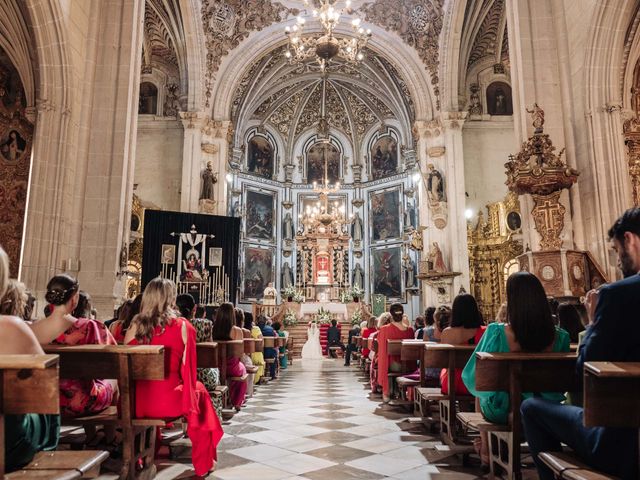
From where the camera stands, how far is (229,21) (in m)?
17.7

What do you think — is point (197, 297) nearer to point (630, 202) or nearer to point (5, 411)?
point (630, 202)

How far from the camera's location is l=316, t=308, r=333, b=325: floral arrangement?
18.5 metres

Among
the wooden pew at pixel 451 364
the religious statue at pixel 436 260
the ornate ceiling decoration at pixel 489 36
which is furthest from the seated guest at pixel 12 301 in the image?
the ornate ceiling decoration at pixel 489 36

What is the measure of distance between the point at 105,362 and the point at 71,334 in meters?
0.49

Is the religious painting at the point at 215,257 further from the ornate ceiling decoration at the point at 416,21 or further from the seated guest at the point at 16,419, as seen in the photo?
the seated guest at the point at 16,419

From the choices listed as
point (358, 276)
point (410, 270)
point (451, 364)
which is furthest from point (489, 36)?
point (451, 364)

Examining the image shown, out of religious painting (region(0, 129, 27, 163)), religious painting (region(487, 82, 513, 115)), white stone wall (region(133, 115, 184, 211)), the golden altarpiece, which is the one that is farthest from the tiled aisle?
religious painting (region(487, 82, 513, 115))

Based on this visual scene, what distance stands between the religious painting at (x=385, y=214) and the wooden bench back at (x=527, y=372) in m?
21.5

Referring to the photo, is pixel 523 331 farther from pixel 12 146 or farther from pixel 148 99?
pixel 148 99

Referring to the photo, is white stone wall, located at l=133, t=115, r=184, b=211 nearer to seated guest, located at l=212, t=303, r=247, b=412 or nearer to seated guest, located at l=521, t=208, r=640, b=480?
seated guest, located at l=212, t=303, r=247, b=412

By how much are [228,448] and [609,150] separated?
7.24 metres

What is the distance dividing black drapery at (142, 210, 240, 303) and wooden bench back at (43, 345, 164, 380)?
11412 millimetres

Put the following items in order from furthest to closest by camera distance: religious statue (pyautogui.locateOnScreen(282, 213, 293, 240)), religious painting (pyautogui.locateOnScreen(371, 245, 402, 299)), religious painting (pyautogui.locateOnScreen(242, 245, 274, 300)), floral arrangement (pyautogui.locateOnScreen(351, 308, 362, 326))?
religious statue (pyautogui.locateOnScreen(282, 213, 293, 240)), religious painting (pyautogui.locateOnScreen(242, 245, 274, 300)), religious painting (pyautogui.locateOnScreen(371, 245, 402, 299)), floral arrangement (pyautogui.locateOnScreen(351, 308, 362, 326))

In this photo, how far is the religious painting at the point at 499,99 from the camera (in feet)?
60.1
